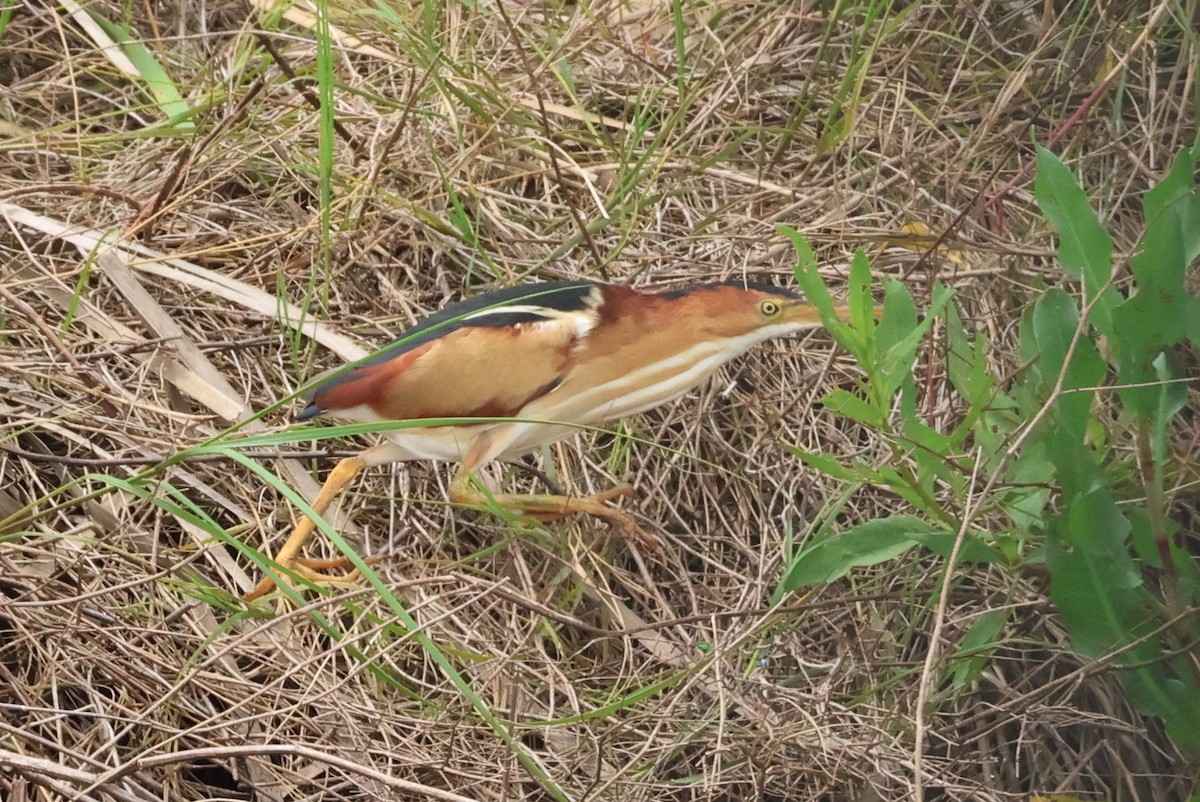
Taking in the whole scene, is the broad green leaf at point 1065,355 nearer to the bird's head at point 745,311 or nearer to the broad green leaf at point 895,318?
the broad green leaf at point 895,318

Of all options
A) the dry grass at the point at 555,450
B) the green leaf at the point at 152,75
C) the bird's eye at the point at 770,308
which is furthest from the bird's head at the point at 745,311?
the green leaf at the point at 152,75

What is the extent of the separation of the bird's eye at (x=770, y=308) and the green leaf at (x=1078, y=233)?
0.31 m

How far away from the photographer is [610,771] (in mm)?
1366

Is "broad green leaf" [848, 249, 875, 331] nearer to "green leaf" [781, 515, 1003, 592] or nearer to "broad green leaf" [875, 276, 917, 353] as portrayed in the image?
"broad green leaf" [875, 276, 917, 353]

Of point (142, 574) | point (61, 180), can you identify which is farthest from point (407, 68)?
point (142, 574)

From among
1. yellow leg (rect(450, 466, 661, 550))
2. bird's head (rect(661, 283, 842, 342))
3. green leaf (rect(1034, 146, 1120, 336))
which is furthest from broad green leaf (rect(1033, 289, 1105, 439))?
yellow leg (rect(450, 466, 661, 550))

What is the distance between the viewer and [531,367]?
1.43 m

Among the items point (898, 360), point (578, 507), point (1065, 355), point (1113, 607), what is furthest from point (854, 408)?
point (578, 507)

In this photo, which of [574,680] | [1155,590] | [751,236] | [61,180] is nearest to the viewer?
[1155,590]

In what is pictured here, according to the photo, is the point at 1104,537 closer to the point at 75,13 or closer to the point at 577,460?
the point at 577,460

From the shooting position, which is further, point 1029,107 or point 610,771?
point 1029,107

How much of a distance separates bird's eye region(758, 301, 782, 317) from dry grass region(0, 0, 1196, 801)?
0.66 feet

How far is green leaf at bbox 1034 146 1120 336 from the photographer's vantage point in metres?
1.26

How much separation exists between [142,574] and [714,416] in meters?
0.75
